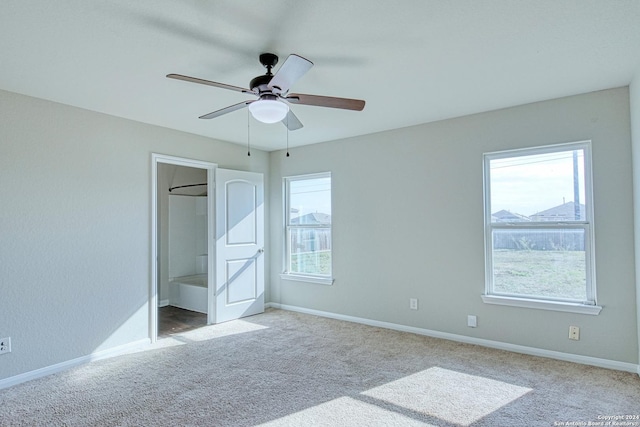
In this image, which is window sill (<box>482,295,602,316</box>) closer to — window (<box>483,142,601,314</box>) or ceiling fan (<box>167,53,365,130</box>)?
window (<box>483,142,601,314</box>)

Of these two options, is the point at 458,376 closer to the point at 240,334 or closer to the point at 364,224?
the point at 364,224

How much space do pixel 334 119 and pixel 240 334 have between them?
2704 millimetres

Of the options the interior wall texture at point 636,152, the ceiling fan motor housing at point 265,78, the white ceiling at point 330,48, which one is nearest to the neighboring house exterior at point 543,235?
the interior wall texture at point 636,152

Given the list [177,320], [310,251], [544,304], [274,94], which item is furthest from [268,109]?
[177,320]

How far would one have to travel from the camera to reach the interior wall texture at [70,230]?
9.84 feet

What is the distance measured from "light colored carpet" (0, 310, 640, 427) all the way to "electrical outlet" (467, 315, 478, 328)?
0.74 ft

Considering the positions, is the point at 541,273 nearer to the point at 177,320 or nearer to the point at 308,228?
the point at 308,228

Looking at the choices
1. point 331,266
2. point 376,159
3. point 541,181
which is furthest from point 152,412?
point 541,181

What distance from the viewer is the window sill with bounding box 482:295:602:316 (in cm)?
316

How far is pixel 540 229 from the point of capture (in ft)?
11.4

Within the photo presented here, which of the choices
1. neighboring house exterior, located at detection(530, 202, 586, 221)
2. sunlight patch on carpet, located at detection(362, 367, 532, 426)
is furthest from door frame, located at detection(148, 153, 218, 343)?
neighboring house exterior, located at detection(530, 202, 586, 221)

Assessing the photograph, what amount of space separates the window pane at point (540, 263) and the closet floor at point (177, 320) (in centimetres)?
365

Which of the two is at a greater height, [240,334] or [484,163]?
[484,163]

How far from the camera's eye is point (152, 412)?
245 centimetres
